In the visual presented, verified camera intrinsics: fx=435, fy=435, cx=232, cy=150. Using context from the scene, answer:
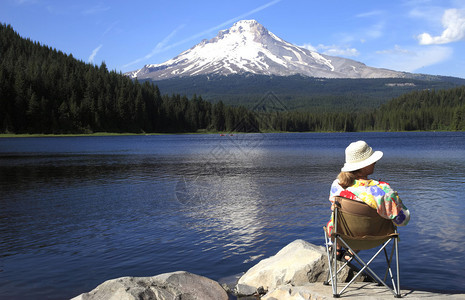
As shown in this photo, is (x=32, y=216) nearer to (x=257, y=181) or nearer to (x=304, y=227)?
(x=304, y=227)

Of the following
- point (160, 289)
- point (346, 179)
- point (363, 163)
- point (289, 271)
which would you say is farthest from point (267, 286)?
point (363, 163)

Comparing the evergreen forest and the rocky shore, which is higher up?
the evergreen forest

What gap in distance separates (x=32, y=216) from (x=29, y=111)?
139220 mm

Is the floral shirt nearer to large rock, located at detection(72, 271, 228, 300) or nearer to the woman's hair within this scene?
the woman's hair

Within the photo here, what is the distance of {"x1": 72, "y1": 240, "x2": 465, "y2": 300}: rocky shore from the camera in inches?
258

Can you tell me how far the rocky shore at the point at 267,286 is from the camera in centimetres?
656

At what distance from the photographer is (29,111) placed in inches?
5566

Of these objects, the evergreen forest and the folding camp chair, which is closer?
the folding camp chair

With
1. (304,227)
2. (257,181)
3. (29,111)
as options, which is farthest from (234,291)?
(29,111)

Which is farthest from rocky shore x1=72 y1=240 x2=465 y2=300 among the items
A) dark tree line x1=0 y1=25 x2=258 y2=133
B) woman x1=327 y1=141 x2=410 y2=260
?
dark tree line x1=0 y1=25 x2=258 y2=133

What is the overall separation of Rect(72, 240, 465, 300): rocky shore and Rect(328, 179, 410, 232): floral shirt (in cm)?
124

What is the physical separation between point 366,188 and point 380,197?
0.25 metres

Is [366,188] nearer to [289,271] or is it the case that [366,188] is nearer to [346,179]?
[346,179]

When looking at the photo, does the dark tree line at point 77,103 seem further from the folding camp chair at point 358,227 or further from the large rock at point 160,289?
the folding camp chair at point 358,227
